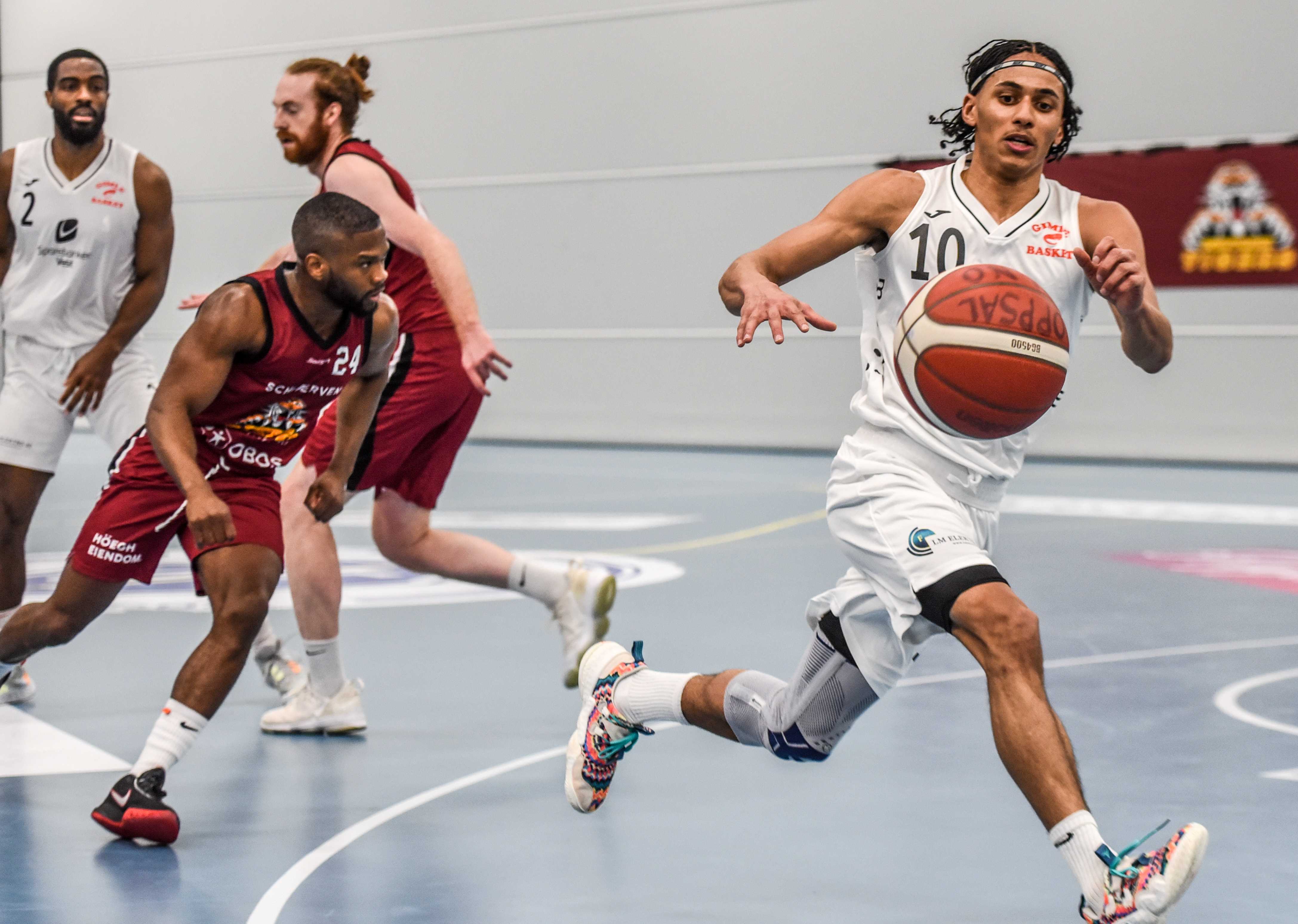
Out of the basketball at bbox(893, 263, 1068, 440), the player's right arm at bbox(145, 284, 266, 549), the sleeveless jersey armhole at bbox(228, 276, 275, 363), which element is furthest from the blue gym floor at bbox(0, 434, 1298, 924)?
the sleeveless jersey armhole at bbox(228, 276, 275, 363)

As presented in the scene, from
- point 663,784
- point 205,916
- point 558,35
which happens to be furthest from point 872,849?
point 558,35

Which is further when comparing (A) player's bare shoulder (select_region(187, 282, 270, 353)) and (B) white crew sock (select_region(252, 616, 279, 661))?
(B) white crew sock (select_region(252, 616, 279, 661))

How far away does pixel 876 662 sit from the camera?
3.24 meters

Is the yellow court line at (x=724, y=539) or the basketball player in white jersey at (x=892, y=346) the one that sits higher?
the basketball player in white jersey at (x=892, y=346)

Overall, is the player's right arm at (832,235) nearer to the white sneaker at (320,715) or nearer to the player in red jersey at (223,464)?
the player in red jersey at (223,464)

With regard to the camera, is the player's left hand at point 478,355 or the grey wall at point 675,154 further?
the grey wall at point 675,154

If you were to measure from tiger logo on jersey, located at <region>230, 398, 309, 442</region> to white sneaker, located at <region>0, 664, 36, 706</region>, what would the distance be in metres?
1.51

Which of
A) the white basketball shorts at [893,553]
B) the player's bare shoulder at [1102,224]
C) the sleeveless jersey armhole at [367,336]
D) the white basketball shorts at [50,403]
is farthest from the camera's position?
the white basketball shorts at [50,403]

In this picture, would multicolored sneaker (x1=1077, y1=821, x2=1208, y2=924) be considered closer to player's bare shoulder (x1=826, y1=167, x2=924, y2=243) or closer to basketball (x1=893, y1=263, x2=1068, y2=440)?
basketball (x1=893, y1=263, x2=1068, y2=440)

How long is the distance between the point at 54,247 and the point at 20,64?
1480 centimetres

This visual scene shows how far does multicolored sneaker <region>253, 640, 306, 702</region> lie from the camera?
198 inches

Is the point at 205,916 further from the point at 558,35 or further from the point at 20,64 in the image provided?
the point at 20,64

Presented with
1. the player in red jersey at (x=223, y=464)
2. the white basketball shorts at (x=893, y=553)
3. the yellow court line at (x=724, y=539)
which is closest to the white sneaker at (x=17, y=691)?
the player in red jersey at (x=223, y=464)

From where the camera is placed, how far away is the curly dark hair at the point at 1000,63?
3477 mm
